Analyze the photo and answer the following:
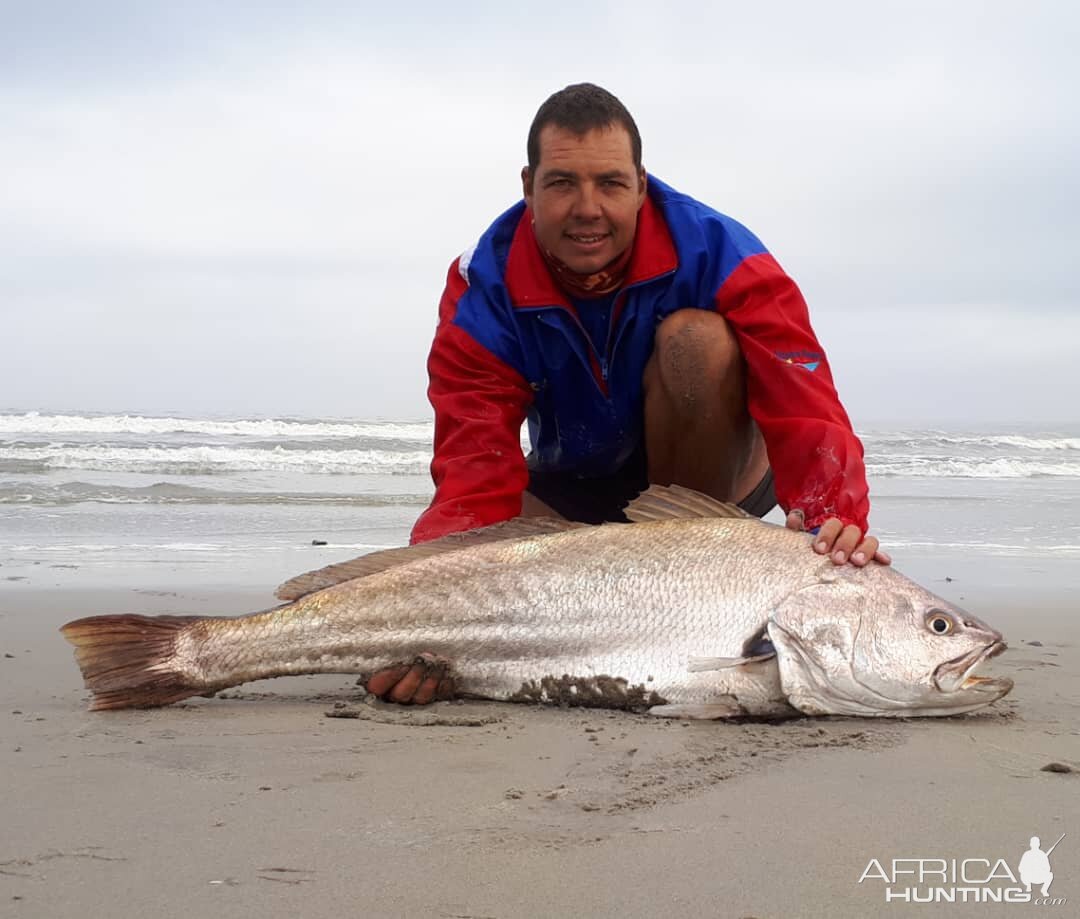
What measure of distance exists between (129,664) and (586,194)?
225 centimetres

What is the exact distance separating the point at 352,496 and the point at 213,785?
10.0m

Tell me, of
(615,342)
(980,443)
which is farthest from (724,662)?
(980,443)

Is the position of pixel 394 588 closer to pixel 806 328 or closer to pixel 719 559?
pixel 719 559

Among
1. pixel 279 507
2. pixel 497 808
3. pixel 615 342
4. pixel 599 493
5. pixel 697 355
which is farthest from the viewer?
pixel 279 507

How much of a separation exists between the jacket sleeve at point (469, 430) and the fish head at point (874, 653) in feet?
4.28

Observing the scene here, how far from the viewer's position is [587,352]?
4.45m

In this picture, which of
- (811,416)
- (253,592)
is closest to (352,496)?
(253,592)

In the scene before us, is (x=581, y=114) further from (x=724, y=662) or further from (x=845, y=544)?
(x=724, y=662)

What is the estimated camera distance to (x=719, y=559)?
10.6ft

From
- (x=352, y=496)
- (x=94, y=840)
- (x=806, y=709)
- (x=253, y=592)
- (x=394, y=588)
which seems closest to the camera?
(x=94, y=840)

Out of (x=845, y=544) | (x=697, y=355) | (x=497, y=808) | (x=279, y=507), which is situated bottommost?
(x=279, y=507)

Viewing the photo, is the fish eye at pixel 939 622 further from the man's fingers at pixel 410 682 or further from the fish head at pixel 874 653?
the man's fingers at pixel 410 682

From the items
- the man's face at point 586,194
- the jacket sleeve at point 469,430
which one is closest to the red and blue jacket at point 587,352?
the jacket sleeve at point 469,430

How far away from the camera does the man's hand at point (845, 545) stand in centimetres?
318
